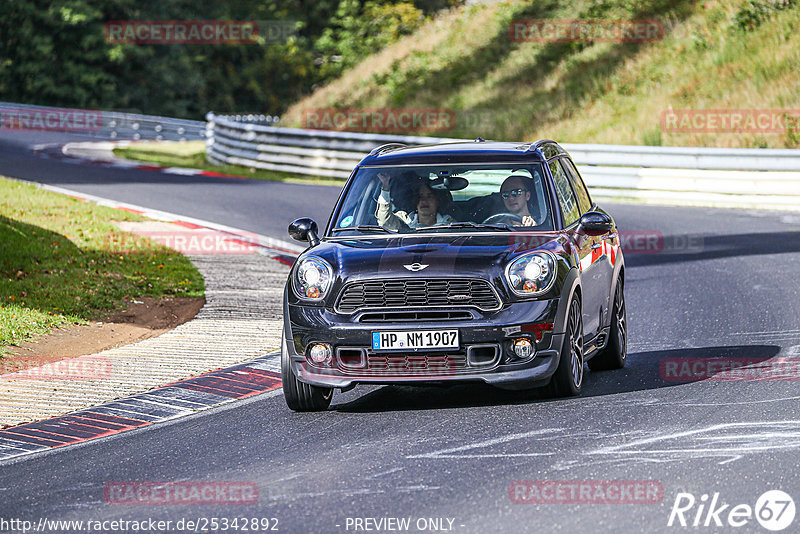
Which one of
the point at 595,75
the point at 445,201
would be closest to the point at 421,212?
the point at 445,201

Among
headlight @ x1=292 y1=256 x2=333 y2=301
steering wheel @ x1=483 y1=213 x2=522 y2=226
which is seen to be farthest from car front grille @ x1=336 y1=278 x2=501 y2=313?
steering wheel @ x1=483 y1=213 x2=522 y2=226

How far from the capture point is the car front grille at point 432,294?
8234 millimetres

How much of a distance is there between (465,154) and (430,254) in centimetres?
141

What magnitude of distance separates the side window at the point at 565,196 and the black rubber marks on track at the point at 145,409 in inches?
102

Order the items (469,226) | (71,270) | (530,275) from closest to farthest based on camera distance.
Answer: (530,275) → (469,226) → (71,270)

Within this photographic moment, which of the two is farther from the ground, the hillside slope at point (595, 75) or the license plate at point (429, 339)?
the hillside slope at point (595, 75)

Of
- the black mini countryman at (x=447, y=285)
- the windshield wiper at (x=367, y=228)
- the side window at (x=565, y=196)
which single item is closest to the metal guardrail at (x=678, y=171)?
the side window at (x=565, y=196)

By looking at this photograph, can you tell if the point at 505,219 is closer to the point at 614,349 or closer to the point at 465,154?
the point at 465,154

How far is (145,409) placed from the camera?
917cm

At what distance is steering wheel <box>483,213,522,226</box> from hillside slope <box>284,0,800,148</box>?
22.0 meters

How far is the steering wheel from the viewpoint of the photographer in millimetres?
9141

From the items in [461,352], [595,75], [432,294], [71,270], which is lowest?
[71,270]

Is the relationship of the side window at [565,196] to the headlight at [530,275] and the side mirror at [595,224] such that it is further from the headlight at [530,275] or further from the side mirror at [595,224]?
the headlight at [530,275]

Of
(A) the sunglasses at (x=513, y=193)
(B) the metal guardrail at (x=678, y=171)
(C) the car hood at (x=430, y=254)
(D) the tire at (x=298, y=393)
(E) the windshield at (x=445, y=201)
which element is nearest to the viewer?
(C) the car hood at (x=430, y=254)
